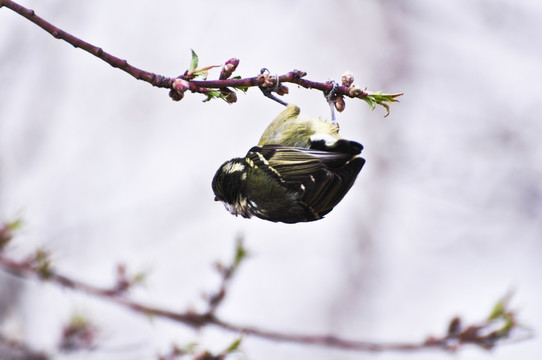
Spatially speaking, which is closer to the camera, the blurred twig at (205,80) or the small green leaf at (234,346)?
the blurred twig at (205,80)

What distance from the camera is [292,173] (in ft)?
13.5

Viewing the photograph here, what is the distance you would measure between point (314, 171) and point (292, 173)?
0.77ft

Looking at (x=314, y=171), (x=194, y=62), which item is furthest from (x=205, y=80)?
(x=314, y=171)

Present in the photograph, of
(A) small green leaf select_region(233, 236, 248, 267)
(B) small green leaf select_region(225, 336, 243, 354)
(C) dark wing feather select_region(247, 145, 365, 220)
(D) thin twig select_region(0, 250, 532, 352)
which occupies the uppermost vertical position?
(C) dark wing feather select_region(247, 145, 365, 220)

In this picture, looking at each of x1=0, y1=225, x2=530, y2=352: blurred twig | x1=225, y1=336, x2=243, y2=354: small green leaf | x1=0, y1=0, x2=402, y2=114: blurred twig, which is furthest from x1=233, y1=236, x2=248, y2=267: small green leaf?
x1=0, y1=0, x2=402, y2=114: blurred twig

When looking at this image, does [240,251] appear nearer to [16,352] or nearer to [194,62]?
[16,352]

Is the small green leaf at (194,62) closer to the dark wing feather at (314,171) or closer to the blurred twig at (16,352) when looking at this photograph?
the dark wing feather at (314,171)

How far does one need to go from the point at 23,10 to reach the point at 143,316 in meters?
2.10

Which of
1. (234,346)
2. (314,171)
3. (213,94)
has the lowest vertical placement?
(234,346)

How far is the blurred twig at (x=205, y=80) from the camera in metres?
2.25

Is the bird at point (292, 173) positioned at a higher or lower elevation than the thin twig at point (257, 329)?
higher

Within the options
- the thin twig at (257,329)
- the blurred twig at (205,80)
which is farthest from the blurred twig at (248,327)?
the blurred twig at (205,80)

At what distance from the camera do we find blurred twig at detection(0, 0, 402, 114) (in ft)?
7.37

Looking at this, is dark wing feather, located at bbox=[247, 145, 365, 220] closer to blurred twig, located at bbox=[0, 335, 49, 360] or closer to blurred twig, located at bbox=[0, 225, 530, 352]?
blurred twig, located at bbox=[0, 225, 530, 352]
